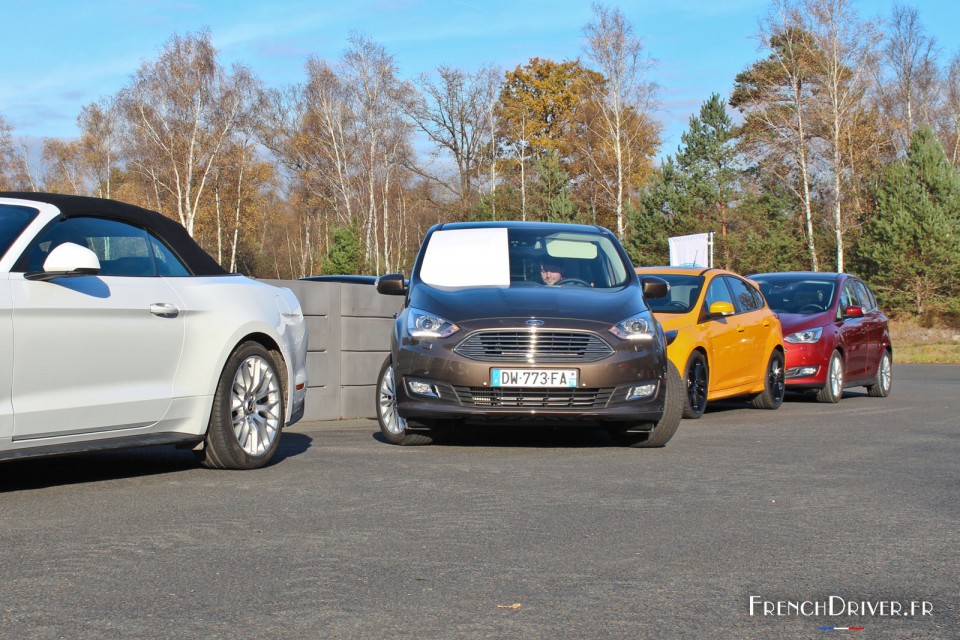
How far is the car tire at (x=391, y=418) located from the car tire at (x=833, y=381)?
7877 millimetres

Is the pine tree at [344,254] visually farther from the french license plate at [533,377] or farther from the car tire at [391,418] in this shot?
the french license plate at [533,377]

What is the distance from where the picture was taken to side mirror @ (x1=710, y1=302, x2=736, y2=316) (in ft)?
41.6

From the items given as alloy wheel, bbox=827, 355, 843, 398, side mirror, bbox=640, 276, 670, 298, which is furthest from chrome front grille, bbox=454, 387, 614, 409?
alloy wheel, bbox=827, 355, 843, 398

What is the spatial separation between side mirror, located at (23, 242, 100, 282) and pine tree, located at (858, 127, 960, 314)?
44.7 m

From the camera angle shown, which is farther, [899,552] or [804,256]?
[804,256]

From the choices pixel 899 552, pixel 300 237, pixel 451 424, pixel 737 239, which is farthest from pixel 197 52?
pixel 899 552

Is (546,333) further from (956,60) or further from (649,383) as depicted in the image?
(956,60)

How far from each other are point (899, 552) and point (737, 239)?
49.5 meters

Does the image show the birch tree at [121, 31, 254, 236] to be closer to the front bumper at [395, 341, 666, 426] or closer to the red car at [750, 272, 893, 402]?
the red car at [750, 272, 893, 402]

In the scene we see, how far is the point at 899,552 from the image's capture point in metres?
5.07

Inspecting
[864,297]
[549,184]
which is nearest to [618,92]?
[549,184]

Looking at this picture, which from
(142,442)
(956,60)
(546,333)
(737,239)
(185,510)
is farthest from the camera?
(956,60)

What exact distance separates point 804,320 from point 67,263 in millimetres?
11715

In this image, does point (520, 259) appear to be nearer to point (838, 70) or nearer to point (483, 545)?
point (483, 545)
